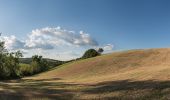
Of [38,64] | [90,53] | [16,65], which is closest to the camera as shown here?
[16,65]

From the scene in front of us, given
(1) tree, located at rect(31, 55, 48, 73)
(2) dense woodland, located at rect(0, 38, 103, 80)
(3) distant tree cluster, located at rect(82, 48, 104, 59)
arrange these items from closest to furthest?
(2) dense woodland, located at rect(0, 38, 103, 80) < (3) distant tree cluster, located at rect(82, 48, 104, 59) < (1) tree, located at rect(31, 55, 48, 73)

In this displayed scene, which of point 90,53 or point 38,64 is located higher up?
point 90,53

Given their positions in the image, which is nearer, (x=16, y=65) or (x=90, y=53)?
(x=16, y=65)

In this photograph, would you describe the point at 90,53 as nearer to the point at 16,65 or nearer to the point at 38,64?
the point at 38,64

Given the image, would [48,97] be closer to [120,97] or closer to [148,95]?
[120,97]

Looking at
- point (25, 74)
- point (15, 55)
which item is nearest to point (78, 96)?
point (15, 55)

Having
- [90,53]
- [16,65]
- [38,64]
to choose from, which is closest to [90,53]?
[90,53]

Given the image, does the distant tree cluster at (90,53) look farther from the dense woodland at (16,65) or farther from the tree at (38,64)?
the tree at (38,64)

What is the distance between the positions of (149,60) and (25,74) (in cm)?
6406

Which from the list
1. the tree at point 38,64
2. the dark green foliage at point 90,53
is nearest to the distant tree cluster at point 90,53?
the dark green foliage at point 90,53

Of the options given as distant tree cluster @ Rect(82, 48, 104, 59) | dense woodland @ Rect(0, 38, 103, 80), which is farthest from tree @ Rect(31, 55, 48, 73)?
distant tree cluster @ Rect(82, 48, 104, 59)

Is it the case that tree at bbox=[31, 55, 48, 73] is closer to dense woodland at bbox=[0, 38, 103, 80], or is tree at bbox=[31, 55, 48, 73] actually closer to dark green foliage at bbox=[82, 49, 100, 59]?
dense woodland at bbox=[0, 38, 103, 80]

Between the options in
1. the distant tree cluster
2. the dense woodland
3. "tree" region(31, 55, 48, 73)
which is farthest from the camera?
"tree" region(31, 55, 48, 73)

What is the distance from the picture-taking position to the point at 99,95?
2564 centimetres
